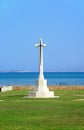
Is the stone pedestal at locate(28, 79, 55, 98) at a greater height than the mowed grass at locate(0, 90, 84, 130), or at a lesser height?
greater

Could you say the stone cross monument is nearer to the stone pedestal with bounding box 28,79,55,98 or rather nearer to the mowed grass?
the stone pedestal with bounding box 28,79,55,98

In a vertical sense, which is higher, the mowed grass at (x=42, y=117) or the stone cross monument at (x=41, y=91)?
the stone cross monument at (x=41, y=91)

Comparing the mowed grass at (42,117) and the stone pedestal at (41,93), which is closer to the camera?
the mowed grass at (42,117)

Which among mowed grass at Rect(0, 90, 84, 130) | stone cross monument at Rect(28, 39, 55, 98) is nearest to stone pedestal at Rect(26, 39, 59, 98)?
stone cross monument at Rect(28, 39, 55, 98)

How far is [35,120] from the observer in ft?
78.6

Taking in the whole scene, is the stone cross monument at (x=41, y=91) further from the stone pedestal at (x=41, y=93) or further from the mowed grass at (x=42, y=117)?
the mowed grass at (x=42, y=117)

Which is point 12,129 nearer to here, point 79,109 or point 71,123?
point 71,123

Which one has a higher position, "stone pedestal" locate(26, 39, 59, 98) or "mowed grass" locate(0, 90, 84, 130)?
"stone pedestal" locate(26, 39, 59, 98)

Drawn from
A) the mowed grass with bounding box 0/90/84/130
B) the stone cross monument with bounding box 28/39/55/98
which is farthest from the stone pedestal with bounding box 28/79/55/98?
the mowed grass with bounding box 0/90/84/130

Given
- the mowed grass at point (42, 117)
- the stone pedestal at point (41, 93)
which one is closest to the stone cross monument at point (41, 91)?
the stone pedestal at point (41, 93)

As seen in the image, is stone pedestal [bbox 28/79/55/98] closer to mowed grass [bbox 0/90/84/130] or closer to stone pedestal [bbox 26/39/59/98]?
stone pedestal [bbox 26/39/59/98]

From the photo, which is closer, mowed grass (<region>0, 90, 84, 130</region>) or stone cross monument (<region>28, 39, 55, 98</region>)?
mowed grass (<region>0, 90, 84, 130</region>)

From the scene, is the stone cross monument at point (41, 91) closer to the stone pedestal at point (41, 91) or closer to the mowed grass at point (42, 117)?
the stone pedestal at point (41, 91)

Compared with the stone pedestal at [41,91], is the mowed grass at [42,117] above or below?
below
